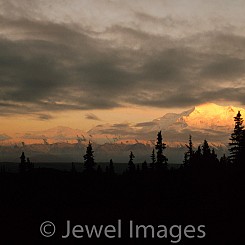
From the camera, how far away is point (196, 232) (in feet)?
127

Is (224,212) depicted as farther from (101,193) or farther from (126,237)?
(101,193)

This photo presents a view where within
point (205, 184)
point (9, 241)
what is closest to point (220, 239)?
point (9, 241)

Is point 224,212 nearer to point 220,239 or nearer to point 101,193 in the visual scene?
point 220,239

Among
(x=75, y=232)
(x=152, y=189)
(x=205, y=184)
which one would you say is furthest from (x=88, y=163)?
(x=75, y=232)

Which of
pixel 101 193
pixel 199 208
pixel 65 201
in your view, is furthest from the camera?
pixel 101 193

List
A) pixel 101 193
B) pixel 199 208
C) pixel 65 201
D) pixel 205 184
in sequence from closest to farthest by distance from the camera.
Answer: pixel 199 208, pixel 205 184, pixel 65 201, pixel 101 193

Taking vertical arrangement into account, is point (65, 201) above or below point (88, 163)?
below

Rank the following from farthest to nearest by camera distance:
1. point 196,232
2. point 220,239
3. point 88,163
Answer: point 88,163
point 196,232
point 220,239

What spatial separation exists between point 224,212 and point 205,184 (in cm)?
1603

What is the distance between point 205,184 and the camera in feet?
210

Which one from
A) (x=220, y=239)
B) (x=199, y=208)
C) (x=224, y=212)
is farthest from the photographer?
(x=199, y=208)

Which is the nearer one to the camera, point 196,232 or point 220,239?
point 220,239

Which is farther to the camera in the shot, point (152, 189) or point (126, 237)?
point (152, 189)

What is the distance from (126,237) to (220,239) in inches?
336
